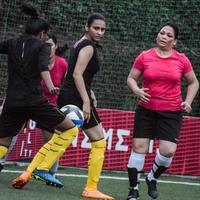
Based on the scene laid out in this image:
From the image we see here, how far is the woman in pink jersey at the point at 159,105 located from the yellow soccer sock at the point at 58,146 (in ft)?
2.05

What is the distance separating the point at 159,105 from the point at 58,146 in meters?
1.08

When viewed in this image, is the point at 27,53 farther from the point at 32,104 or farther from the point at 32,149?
the point at 32,149

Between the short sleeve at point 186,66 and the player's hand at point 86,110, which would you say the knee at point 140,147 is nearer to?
the player's hand at point 86,110

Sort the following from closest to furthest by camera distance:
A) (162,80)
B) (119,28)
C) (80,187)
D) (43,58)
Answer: (43,58) < (162,80) < (80,187) < (119,28)

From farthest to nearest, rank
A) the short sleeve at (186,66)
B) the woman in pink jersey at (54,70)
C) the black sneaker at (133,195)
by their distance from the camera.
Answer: the woman in pink jersey at (54,70) < the short sleeve at (186,66) < the black sneaker at (133,195)

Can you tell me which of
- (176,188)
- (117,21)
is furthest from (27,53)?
(117,21)

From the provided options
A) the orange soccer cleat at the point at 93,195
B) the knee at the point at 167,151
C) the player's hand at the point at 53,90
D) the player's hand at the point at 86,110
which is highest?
the player's hand at the point at 53,90

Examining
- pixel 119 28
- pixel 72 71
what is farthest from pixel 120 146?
pixel 72 71

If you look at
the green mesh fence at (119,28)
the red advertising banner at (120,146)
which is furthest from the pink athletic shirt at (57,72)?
the green mesh fence at (119,28)

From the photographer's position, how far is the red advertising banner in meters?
10.4

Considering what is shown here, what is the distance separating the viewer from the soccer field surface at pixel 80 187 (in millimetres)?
7246

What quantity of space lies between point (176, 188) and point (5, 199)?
2.82 meters

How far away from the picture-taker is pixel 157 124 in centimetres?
742

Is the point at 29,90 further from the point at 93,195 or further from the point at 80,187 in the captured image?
the point at 80,187
